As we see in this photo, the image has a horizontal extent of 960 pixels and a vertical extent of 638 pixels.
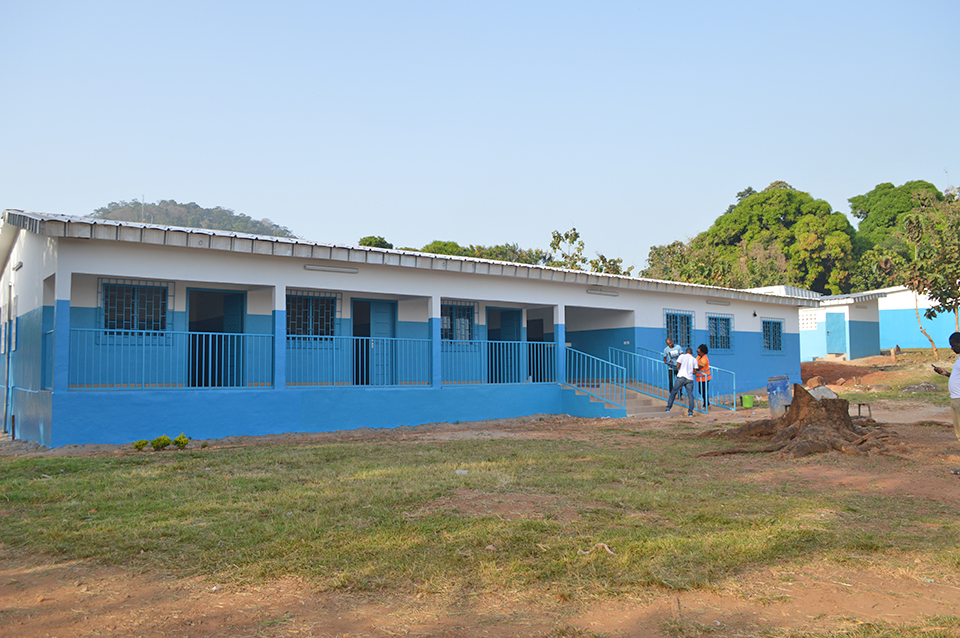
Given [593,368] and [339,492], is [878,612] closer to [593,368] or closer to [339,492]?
[339,492]

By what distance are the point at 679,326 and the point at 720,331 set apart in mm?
1714

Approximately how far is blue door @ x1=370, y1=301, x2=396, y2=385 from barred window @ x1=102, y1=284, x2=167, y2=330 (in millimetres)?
3987

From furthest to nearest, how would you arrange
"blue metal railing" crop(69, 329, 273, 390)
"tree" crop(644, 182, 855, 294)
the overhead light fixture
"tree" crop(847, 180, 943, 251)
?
"tree" crop(847, 180, 943, 251) < "tree" crop(644, 182, 855, 294) < the overhead light fixture < "blue metal railing" crop(69, 329, 273, 390)

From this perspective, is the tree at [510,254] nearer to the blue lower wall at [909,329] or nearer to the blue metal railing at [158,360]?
the blue lower wall at [909,329]

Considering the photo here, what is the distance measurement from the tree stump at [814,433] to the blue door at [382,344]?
24.0 feet

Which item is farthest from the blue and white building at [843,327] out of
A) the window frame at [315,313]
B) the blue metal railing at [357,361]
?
the window frame at [315,313]

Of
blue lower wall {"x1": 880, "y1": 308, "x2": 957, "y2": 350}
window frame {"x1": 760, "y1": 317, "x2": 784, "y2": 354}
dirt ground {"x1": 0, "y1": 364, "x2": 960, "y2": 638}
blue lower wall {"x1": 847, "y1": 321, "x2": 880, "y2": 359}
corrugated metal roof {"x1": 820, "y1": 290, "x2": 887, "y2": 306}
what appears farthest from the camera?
blue lower wall {"x1": 847, "y1": 321, "x2": 880, "y2": 359}

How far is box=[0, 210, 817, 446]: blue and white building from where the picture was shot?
452 inches

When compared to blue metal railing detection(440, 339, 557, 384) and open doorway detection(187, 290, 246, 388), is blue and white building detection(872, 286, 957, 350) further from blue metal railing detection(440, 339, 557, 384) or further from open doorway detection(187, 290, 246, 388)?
open doorway detection(187, 290, 246, 388)

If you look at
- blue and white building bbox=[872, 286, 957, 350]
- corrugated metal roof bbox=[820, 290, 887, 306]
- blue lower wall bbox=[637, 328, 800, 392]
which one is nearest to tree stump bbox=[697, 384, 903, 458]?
blue lower wall bbox=[637, 328, 800, 392]

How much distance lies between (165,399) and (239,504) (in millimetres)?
6504

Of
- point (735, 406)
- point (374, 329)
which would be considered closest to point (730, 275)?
point (735, 406)

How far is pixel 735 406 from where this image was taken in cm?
1712

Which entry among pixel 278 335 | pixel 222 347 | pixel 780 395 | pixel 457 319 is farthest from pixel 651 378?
pixel 222 347
